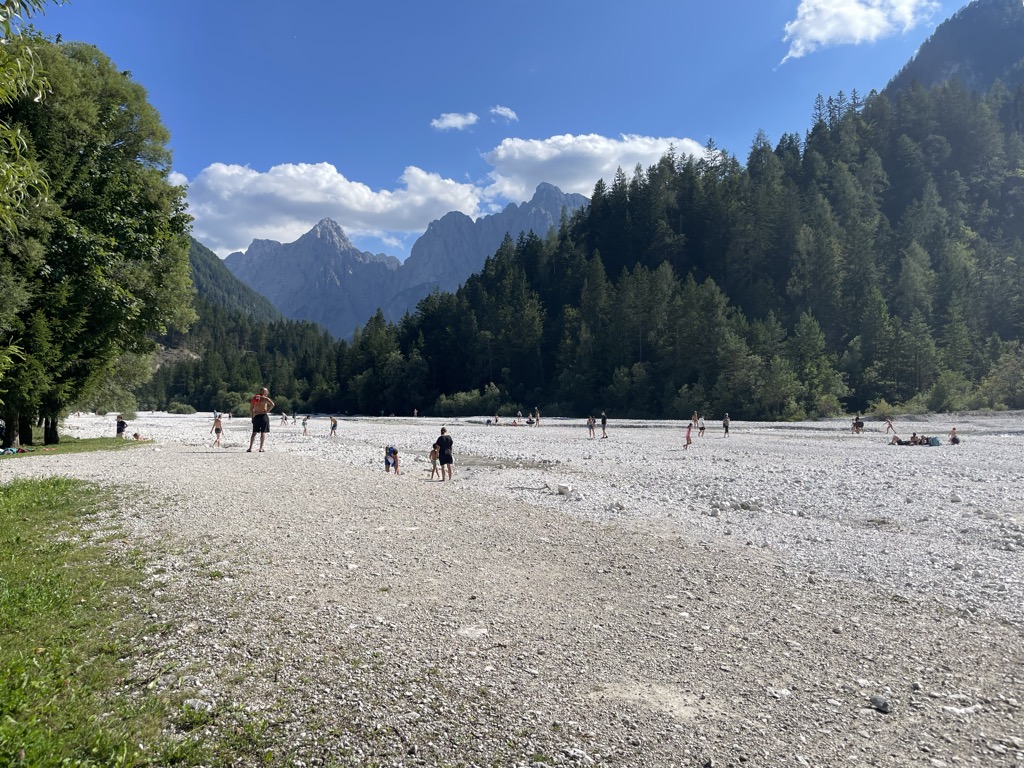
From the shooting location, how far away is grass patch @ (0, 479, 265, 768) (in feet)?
13.2

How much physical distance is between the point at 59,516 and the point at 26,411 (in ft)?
54.0

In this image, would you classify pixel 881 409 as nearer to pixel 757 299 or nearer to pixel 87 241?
pixel 757 299

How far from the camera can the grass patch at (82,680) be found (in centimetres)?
402

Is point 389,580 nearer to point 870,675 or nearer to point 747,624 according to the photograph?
point 747,624

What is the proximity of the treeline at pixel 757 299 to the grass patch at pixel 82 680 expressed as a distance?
7177 cm

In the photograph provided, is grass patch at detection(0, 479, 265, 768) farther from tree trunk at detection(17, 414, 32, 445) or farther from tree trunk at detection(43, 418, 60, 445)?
tree trunk at detection(43, 418, 60, 445)

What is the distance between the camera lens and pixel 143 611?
6605mm

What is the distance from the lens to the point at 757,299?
99.8 meters

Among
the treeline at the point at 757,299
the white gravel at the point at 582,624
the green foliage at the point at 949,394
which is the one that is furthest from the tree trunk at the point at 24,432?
the green foliage at the point at 949,394

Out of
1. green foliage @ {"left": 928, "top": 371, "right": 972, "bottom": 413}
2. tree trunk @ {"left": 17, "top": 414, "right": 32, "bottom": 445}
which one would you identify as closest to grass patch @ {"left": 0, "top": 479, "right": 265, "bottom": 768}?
tree trunk @ {"left": 17, "top": 414, "right": 32, "bottom": 445}

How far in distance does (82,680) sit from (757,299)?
10712 centimetres

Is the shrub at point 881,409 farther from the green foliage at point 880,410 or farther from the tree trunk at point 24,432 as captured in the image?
the tree trunk at point 24,432

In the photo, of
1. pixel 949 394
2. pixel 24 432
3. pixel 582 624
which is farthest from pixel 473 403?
pixel 582 624

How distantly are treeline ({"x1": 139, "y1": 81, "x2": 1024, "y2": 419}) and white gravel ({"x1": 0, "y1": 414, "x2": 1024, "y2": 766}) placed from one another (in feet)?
205
